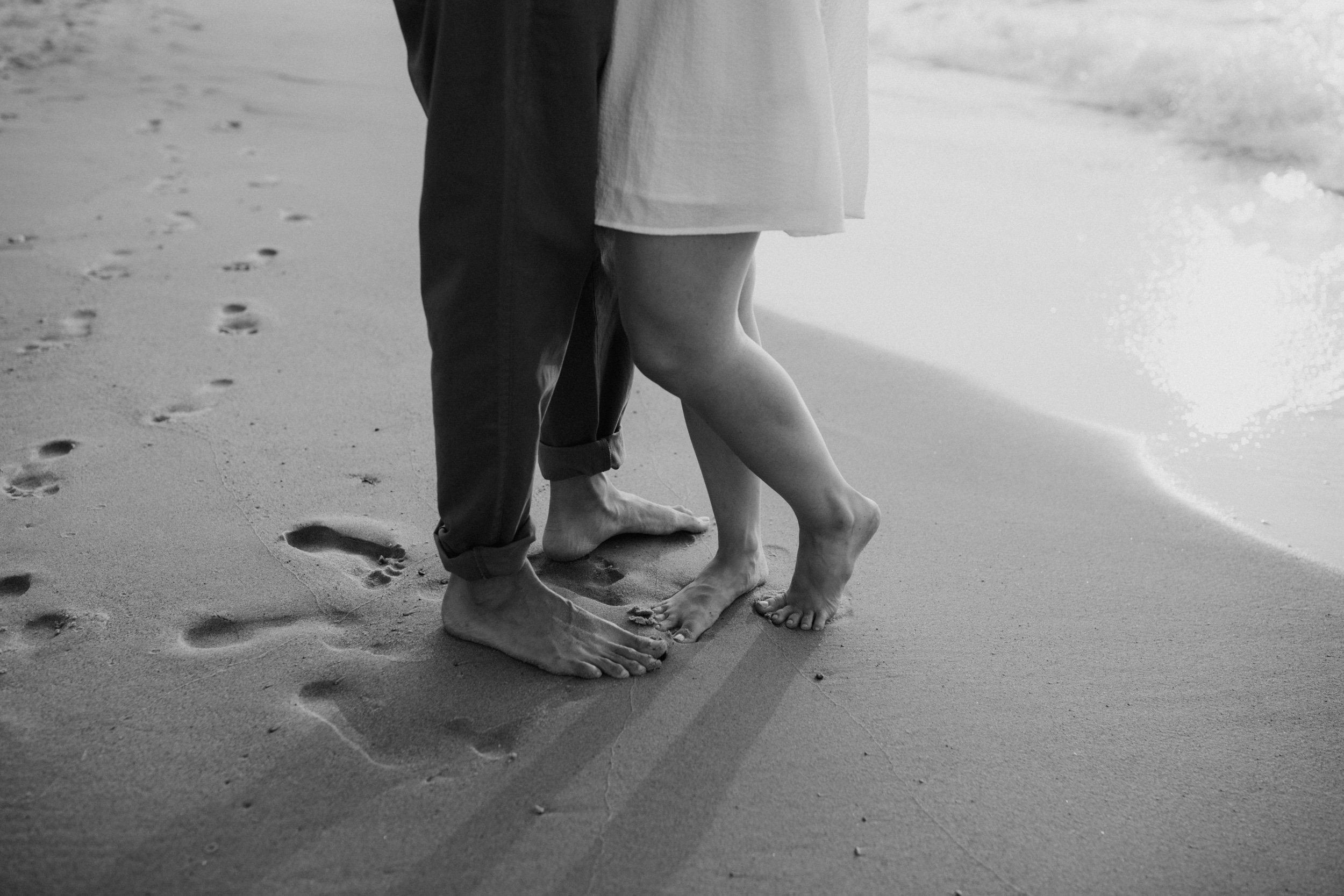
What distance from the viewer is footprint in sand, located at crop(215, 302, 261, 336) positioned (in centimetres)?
265

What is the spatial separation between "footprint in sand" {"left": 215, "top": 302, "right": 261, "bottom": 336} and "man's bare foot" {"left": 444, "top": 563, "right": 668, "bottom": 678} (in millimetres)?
1300

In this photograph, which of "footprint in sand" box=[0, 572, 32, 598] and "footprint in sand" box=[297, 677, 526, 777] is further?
"footprint in sand" box=[0, 572, 32, 598]

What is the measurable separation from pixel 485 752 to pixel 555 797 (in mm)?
132

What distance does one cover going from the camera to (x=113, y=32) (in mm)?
5840

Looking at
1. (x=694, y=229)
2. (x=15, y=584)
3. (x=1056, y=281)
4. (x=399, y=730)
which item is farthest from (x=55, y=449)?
(x=1056, y=281)

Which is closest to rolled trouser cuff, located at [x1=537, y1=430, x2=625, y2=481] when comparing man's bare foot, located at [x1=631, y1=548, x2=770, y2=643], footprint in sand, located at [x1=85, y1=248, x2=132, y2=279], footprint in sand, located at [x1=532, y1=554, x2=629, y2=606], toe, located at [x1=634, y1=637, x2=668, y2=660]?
footprint in sand, located at [x1=532, y1=554, x2=629, y2=606]

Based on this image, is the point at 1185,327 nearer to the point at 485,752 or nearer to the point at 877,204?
the point at 877,204

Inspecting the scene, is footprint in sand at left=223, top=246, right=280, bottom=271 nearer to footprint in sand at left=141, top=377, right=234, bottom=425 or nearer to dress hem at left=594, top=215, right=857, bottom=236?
footprint in sand at left=141, top=377, right=234, bottom=425

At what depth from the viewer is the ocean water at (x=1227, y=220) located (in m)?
2.32

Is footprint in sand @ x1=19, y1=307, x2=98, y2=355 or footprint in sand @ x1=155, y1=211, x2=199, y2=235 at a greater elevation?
footprint in sand @ x1=155, y1=211, x2=199, y2=235

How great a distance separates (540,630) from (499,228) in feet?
1.99

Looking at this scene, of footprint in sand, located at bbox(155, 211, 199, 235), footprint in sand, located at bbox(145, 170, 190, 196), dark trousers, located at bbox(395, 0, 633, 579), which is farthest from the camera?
footprint in sand, located at bbox(145, 170, 190, 196)

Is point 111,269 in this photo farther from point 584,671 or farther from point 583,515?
point 584,671

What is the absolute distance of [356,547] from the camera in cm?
189
